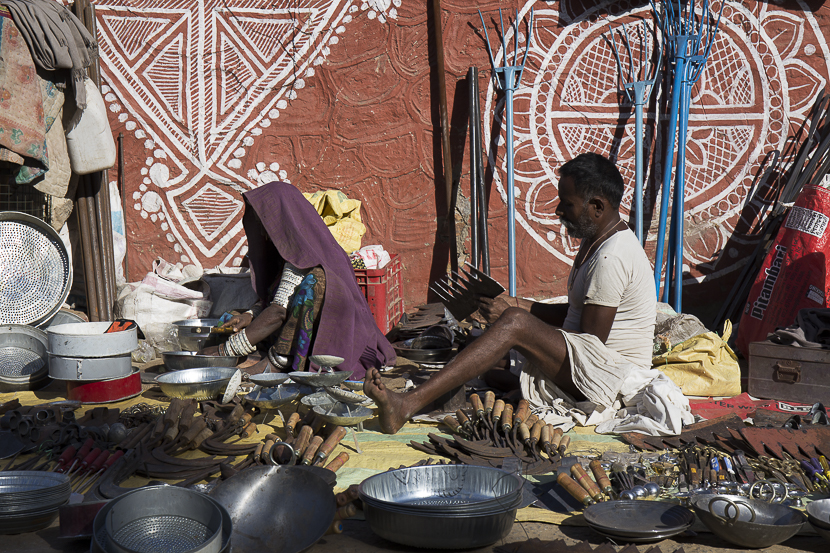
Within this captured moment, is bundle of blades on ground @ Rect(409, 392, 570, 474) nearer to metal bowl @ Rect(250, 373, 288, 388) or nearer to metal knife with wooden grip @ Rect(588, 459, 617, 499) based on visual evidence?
metal knife with wooden grip @ Rect(588, 459, 617, 499)

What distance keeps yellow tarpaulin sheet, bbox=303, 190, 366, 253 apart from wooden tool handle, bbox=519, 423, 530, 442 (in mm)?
2761

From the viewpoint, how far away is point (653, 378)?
11.5ft

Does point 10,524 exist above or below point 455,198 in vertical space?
below

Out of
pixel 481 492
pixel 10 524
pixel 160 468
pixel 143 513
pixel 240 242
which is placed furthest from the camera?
pixel 240 242

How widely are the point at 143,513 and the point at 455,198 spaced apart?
4234 mm

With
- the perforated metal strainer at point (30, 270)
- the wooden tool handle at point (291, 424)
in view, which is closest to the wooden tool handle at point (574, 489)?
the wooden tool handle at point (291, 424)

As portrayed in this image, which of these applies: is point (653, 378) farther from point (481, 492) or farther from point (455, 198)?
point (455, 198)

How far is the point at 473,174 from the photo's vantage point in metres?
5.74

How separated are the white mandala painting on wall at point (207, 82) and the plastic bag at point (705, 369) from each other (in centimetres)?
346

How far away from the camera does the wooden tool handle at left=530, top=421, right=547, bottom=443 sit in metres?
3.03

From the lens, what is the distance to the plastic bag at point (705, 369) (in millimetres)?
4105

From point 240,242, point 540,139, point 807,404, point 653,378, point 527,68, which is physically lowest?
point 807,404

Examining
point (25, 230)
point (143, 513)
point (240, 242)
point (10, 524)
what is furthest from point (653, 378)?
point (25, 230)

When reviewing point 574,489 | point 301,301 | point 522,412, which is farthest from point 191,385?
point 574,489
